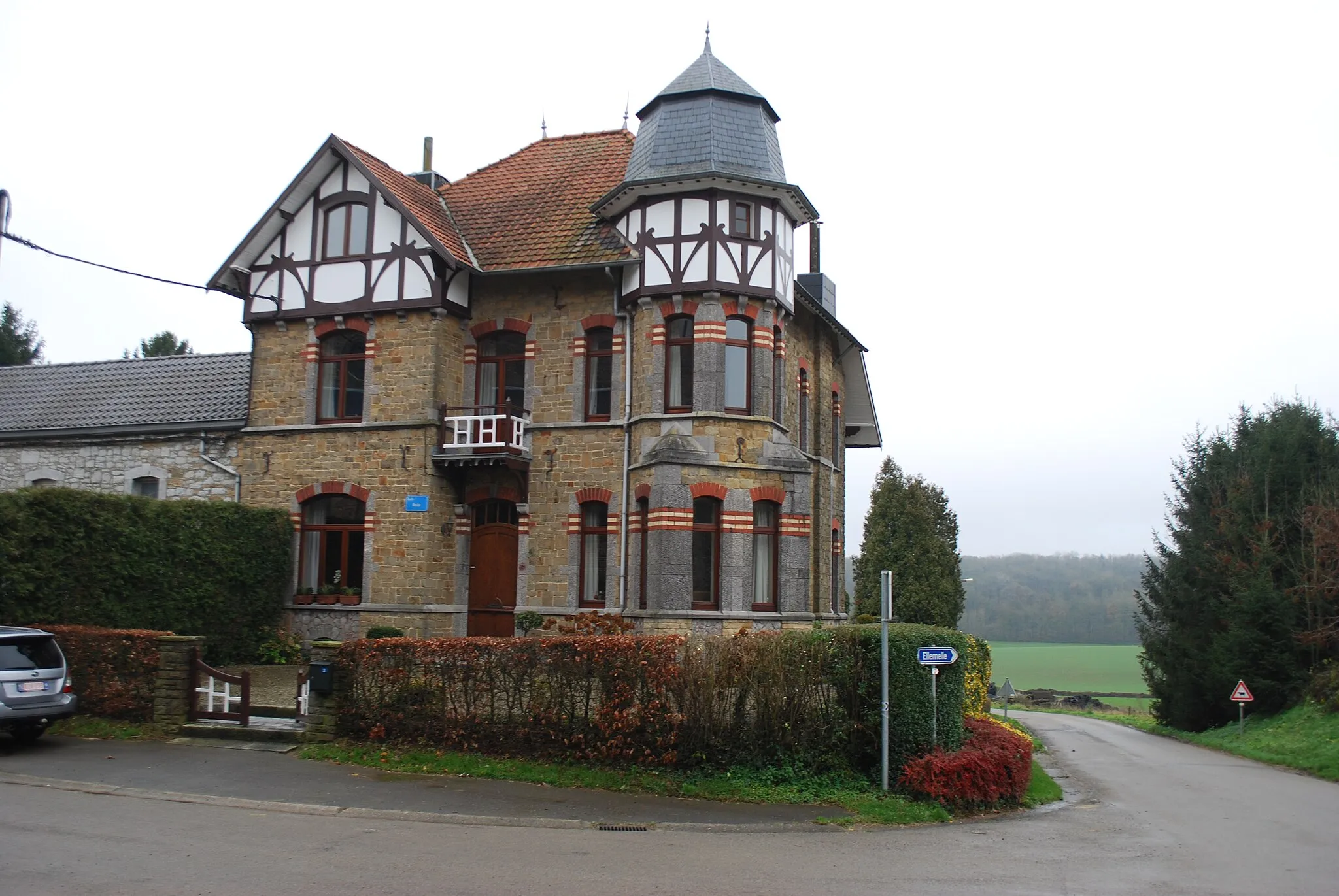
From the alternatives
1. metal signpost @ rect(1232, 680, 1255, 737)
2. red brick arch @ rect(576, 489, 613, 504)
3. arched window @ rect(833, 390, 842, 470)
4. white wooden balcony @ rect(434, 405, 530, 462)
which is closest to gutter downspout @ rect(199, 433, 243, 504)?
white wooden balcony @ rect(434, 405, 530, 462)

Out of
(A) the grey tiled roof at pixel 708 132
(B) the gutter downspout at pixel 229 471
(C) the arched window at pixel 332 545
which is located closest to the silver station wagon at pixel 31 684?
(C) the arched window at pixel 332 545

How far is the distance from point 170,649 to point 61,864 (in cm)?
636

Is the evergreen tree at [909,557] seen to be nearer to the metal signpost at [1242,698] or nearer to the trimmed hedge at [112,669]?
the metal signpost at [1242,698]

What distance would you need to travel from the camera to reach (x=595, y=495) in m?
21.4

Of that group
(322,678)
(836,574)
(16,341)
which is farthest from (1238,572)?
(16,341)

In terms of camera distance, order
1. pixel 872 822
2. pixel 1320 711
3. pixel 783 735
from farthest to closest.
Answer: pixel 1320 711 → pixel 783 735 → pixel 872 822

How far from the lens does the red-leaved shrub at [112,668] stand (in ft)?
49.1

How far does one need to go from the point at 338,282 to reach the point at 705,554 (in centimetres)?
933

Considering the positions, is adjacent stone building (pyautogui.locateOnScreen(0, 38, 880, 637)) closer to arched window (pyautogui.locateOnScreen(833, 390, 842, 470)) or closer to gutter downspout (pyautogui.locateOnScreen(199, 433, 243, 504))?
gutter downspout (pyautogui.locateOnScreen(199, 433, 243, 504))

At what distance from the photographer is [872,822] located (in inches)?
461

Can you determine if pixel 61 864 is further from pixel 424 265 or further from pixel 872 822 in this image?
pixel 424 265

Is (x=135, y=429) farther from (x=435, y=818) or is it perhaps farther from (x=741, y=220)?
(x=435, y=818)

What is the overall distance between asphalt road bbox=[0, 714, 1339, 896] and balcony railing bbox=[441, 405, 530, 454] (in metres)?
9.78

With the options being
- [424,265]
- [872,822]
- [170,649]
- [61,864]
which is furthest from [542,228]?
[61,864]
